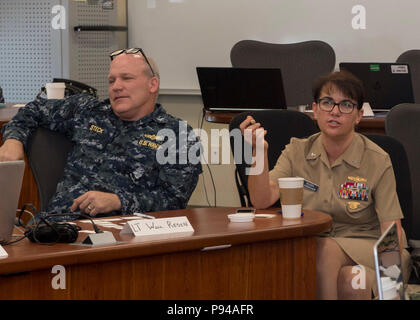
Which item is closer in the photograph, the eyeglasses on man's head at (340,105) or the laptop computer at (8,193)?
the laptop computer at (8,193)

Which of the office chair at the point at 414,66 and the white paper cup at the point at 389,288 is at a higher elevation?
the office chair at the point at 414,66

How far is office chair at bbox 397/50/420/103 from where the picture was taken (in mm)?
4910

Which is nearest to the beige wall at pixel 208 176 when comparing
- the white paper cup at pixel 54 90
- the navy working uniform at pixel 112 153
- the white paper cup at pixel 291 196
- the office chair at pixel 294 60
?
the office chair at pixel 294 60

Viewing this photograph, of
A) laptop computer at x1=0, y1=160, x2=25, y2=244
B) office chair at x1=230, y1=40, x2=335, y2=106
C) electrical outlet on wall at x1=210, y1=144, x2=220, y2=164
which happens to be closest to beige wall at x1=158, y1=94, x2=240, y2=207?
electrical outlet on wall at x1=210, y1=144, x2=220, y2=164

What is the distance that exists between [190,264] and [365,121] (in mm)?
2214

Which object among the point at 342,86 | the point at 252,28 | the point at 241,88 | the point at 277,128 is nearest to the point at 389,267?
the point at 342,86

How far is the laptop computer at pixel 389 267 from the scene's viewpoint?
1405mm

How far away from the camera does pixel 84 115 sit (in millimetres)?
3037

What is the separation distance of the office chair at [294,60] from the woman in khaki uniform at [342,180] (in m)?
2.41

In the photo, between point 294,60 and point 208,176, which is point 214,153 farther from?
point 294,60

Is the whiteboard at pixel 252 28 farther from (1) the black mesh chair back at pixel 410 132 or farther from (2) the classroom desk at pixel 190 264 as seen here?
(2) the classroom desk at pixel 190 264

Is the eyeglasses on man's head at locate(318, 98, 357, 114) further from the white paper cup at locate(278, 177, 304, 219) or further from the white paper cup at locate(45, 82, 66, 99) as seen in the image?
the white paper cup at locate(45, 82, 66, 99)
